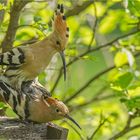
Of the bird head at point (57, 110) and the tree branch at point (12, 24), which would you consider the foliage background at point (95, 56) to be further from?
the bird head at point (57, 110)

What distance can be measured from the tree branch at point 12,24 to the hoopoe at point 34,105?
0.63 meters

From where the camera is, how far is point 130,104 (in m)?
3.46

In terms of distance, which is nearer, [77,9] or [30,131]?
[30,131]

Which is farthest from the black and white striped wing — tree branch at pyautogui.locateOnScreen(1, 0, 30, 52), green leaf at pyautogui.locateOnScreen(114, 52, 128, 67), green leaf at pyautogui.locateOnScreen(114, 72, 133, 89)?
green leaf at pyautogui.locateOnScreen(114, 52, 128, 67)

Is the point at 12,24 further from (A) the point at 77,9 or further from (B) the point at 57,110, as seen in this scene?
(A) the point at 77,9

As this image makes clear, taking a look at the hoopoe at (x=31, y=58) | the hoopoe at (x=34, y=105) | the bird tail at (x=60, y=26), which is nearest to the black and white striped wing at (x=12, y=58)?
the hoopoe at (x=31, y=58)

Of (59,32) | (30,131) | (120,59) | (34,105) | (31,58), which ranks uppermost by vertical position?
(59,32)

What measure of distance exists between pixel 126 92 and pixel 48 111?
2.44 ft

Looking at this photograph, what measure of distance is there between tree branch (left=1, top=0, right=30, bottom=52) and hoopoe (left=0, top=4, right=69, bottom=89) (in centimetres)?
48

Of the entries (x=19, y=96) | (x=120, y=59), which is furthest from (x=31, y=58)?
(x=120, y=59)

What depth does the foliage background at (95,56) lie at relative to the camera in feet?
11.6

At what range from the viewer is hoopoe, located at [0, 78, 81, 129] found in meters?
2.94

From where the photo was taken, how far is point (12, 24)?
366 cm

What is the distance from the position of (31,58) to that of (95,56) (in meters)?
1.23
